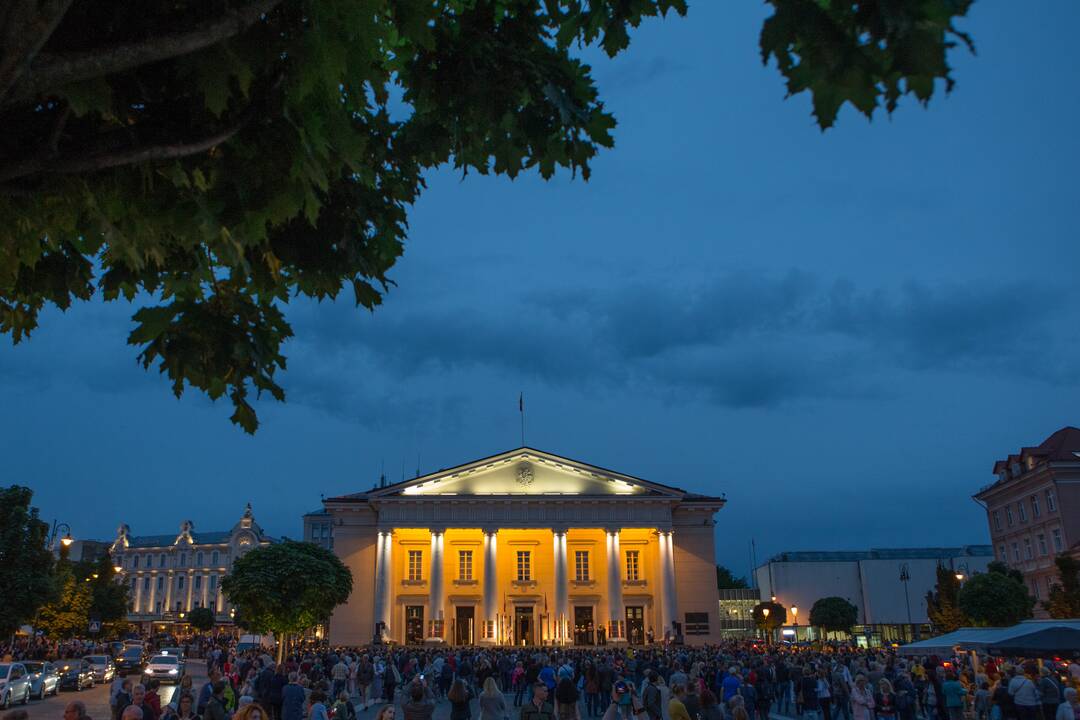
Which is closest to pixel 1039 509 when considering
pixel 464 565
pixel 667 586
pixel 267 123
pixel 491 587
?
pixel 667 586

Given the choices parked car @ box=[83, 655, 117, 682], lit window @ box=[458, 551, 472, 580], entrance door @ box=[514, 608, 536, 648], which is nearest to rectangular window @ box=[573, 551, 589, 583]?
entrance door @ box=[514, 608, 536, 648]

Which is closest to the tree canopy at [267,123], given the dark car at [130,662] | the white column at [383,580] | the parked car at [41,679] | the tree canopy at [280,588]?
the parked car at [41,679]

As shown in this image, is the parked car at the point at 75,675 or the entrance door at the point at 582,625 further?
the entrance door at the point at 582,625

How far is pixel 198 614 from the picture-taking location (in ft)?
289

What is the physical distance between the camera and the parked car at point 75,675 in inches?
1330

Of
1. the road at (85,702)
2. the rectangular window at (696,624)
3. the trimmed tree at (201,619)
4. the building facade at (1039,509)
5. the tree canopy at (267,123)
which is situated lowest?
the road at (85,702)

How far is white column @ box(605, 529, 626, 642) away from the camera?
52312 millimetres

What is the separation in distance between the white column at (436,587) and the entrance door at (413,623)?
7.31 feet

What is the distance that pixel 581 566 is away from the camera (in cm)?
5816

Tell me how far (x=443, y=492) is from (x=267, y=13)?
5386 cm

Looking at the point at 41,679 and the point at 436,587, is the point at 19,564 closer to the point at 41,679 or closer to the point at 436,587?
the point at 41,679

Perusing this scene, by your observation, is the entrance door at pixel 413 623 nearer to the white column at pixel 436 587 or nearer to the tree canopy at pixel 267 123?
the white column at pixel 436 587

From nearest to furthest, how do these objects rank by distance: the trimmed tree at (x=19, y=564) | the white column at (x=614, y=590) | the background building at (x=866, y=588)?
the trimmed tree at (x=19, y=564)
the white column at (x=614, y=590)
the background building at (x=866, y=588)

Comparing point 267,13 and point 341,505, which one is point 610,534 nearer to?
point 341,505
